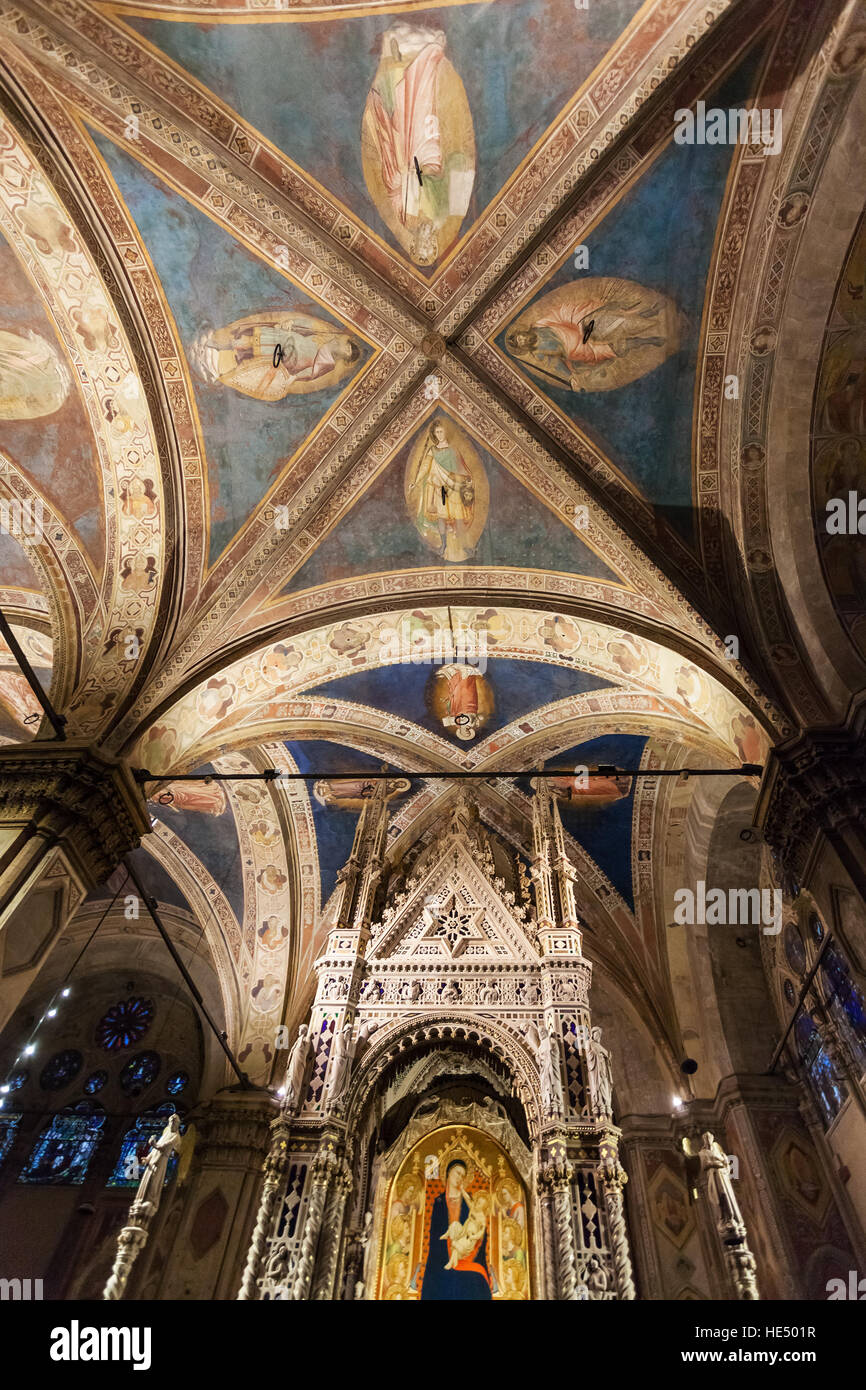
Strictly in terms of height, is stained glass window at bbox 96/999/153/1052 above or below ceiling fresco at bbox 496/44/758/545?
below

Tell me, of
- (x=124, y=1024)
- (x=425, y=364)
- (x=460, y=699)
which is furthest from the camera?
(x=124, y=1024)

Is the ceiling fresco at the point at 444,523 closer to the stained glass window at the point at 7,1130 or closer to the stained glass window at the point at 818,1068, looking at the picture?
the stained glass window at the point at 818,1068

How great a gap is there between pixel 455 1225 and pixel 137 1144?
7536mm

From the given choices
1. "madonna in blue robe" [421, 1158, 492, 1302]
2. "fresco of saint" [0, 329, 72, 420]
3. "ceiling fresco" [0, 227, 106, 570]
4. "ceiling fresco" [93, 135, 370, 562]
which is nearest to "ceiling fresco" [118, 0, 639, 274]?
"ceiling fresco" [93, 135, 370, 562]

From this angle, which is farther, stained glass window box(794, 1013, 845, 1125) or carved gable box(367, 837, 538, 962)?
carved gable box(367, 837, 538, 962)

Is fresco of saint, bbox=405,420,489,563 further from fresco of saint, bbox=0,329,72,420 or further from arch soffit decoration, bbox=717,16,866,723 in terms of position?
fresco of saint, bbox=0,329,72,420

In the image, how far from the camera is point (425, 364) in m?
9.54

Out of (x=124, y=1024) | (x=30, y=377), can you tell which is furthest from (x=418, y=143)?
(x=124, y=1024)

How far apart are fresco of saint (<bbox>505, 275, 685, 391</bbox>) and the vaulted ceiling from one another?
36 mm

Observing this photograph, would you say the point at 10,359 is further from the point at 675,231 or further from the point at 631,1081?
the point at 631,1081

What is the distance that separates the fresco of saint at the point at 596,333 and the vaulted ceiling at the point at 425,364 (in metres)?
0.04

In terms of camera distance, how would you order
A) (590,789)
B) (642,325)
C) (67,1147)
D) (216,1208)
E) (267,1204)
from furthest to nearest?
1. (67,1147)
2. (590,789)
3. (216,1208)
4. (642,325)
5. (267,1204)

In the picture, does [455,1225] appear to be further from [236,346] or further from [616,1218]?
[236,346]

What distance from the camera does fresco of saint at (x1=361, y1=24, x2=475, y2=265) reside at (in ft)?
24.5
